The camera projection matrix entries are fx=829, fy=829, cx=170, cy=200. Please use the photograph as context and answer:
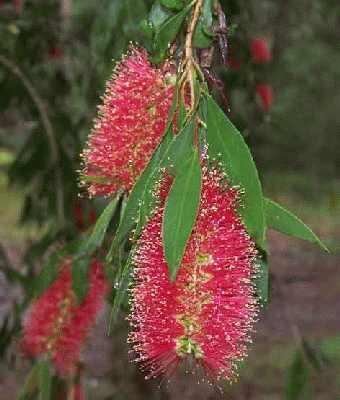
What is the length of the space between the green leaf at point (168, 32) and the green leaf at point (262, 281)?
0.32m

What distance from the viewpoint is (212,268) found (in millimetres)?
971

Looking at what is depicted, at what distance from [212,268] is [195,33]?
0.33 meters

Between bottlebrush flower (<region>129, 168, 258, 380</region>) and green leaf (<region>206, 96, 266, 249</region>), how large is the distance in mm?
22

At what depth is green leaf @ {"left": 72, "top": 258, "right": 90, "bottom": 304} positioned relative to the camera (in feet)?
5.33

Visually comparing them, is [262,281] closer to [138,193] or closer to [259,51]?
[138,193]

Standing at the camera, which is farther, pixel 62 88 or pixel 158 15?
pixel 62 88

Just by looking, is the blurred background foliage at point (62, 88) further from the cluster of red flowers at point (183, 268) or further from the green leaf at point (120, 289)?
the green leaf at point (120, 289)

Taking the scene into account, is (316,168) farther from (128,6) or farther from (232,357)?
(232,357)

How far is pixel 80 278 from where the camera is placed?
5.40ft

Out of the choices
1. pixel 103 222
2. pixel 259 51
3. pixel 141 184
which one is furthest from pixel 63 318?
pixel 259 51

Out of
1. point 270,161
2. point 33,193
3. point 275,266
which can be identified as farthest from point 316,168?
point 33,193

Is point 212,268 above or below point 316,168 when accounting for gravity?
below

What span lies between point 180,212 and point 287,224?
7.3 inches

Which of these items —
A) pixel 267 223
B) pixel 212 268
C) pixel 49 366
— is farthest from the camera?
pixel 49 366
